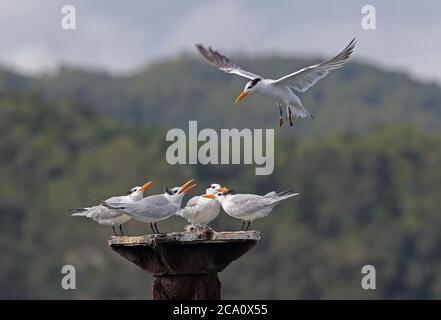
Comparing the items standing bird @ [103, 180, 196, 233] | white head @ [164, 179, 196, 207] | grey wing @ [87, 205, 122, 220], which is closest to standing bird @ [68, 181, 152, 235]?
grey wing @ [87, 205, 122, 220]

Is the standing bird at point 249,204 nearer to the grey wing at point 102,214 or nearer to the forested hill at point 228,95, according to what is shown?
the grey wing at point 102,214

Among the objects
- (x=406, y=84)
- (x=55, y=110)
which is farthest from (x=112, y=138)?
(x=406, y=84)

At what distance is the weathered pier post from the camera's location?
8.01 m

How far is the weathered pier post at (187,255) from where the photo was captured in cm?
801

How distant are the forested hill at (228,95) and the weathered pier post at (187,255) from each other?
251ft

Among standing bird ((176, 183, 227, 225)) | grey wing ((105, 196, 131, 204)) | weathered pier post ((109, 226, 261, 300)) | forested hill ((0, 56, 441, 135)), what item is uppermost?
forested hill ((0, 56, 441, 135))

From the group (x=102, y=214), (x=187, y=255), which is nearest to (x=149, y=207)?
(x=187, y=255)

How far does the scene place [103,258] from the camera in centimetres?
5147

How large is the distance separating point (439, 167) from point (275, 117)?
2715 cm

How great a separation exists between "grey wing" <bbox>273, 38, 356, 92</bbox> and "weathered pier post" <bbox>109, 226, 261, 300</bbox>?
322 centimetres

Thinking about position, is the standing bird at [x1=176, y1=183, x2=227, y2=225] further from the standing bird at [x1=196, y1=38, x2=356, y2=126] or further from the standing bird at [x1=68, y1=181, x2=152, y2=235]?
the standing bird at [x1=196, y1=38, x2=356, y2=126]

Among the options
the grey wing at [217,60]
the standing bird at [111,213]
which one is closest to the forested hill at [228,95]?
the grey wing at [217,60]

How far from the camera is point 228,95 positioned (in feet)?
322
